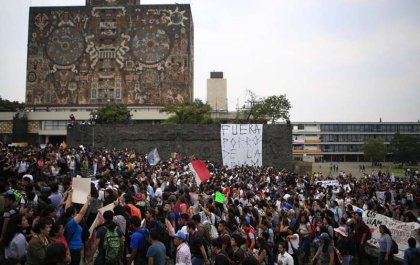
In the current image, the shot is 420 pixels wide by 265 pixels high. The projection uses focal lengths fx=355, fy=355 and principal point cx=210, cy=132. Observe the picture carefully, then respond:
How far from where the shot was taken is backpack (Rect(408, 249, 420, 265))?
21.8 feet

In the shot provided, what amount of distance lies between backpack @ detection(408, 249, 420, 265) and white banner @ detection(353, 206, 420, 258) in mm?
952

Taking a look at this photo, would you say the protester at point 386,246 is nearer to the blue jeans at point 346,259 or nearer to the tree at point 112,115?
the blue jeans at point 346,259

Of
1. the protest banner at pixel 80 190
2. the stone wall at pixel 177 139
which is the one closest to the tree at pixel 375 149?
the stone wall at pixel 177 139

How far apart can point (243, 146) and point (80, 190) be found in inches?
934

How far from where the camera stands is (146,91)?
46438 millimetres

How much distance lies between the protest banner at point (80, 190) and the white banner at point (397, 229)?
6.81m

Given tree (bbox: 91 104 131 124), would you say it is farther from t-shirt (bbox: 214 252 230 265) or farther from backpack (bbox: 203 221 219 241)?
t-shirt (bbox: 214 252 230 265)

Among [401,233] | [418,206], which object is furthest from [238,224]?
[418,206]

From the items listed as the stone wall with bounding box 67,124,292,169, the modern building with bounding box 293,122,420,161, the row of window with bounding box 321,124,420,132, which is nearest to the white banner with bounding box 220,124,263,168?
the stone wall with bounding box 67,124,292,169

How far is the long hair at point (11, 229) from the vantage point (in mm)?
5070

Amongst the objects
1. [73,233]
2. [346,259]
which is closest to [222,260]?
[73,233]

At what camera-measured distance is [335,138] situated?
261 ft

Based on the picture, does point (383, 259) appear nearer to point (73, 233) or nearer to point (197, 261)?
point (197, 261)

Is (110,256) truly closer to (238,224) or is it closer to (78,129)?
(238,224)
